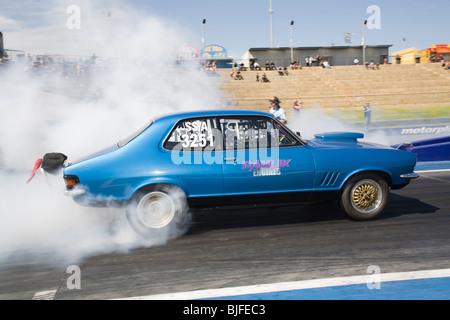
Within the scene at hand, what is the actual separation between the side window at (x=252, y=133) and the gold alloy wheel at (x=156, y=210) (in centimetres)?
98

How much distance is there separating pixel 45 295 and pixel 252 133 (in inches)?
113

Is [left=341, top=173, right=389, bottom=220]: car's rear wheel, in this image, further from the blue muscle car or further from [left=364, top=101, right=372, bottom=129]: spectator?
[left=364, top=101, right=372, bottom=129]: spectator

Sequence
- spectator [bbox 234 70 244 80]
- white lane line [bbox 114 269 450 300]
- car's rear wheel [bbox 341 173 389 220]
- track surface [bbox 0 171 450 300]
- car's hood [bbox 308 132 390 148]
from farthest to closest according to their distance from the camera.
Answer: spectator [bbox 234 70 244 80], car's hood [bbox 308 132 390 148], car's rear wheel [bbox 341 173 389 220], track surface [bbox 0 171 450 300], white lane line [bbox 114 269 450 300]

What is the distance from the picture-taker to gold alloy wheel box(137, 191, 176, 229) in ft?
15.6

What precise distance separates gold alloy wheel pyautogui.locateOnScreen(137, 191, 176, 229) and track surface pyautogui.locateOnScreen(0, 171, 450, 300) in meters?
0.29

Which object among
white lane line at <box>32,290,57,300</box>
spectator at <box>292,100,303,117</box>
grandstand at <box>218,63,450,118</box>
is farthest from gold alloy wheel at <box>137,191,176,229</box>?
grandstand at <box>218,63,450,118</box>

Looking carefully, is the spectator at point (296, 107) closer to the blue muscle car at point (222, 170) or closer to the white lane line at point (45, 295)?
the blue muscle car at point (222, 170)

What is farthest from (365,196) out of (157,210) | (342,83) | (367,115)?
(342,83)

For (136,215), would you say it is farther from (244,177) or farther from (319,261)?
(319,261)

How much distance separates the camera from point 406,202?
633 cm

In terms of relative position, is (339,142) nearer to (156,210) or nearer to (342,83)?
(156,210)

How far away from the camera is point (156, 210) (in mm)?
4801

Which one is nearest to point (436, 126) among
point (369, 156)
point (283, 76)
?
point (369, 156)

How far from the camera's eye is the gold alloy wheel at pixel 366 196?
17.0 feet
